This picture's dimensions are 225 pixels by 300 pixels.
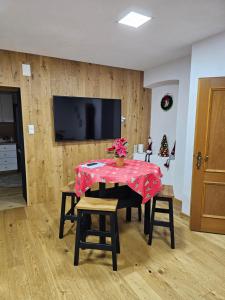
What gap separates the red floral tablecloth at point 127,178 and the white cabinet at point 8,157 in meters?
3.99

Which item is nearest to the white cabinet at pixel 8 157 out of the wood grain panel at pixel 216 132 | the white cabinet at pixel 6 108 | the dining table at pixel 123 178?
the white cabinet at pixel 6 108

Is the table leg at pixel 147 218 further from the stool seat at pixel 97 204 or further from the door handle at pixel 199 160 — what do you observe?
the door handle at pixel 199 160

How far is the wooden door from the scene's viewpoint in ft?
8.13

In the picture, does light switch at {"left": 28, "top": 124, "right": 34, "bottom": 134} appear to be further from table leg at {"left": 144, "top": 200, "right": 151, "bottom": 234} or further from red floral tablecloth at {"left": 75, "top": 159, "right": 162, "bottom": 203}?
table leg at {"left": 144, "top": 200, "right": 151, "bottom": 234}

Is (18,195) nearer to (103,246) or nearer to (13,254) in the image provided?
(13,254)

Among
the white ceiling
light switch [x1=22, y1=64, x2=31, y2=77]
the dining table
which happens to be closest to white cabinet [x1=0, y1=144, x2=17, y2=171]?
light switch [x1=22, y1=64, x2=31, y2=77]

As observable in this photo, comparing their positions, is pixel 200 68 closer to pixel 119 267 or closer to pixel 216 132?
pixel 216 132

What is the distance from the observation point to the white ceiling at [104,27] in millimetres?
1840

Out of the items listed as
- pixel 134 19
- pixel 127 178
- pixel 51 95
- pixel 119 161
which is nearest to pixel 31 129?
pixel 51 95

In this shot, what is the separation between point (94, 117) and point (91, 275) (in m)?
2.61

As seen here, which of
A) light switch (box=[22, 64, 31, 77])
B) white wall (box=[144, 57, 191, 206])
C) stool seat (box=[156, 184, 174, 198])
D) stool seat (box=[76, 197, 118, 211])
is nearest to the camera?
stool seat (box=[76, 197, 118, 211])

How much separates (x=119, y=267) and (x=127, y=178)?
895 mm

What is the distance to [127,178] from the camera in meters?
2.11

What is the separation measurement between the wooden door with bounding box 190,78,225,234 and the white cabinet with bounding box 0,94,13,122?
5076 mm
